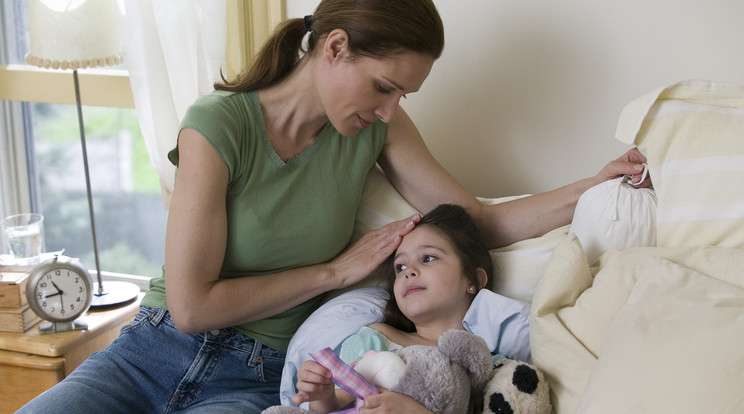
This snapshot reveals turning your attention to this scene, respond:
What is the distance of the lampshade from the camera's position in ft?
6.08

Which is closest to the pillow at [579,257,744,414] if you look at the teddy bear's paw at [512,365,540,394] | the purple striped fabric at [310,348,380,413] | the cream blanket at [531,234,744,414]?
the cream blanket at [531,234,744,414]

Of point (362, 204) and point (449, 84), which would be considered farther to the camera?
point (449, 84)

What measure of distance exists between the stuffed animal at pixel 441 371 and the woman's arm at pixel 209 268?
33 centimetres

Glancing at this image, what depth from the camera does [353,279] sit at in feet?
5.07

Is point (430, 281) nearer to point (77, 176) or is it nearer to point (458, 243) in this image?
point (458, 243)

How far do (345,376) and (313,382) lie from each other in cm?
6

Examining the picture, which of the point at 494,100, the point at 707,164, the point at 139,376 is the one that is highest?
the point at 494,100

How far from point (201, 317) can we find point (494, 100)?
0.90 meters

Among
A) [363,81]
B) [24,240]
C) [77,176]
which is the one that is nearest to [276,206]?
[363,81]

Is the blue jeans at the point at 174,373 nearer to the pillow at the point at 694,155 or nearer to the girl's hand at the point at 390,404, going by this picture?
the girl's hand at the point at 390,404

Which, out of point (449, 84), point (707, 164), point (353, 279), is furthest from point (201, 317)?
point (707, 164)

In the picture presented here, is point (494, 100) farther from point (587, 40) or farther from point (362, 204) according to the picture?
point (362, 204)

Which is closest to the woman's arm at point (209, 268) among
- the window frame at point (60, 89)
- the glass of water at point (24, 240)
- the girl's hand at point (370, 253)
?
the girl's hand at point (370, 253)

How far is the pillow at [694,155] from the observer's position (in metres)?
1.25
